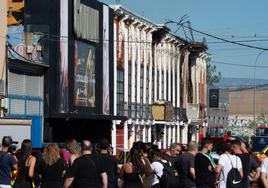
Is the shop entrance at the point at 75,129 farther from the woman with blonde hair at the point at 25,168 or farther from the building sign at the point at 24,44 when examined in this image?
the woman with blonde hair at the point at 25,168

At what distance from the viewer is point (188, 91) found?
7112cm

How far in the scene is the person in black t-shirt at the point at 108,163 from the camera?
45.5ft

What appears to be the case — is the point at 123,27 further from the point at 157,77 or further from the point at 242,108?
the point at 242,108

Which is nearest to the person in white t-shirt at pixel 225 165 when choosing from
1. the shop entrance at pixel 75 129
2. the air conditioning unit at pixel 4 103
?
the air conditioning unit at pixel 4 103

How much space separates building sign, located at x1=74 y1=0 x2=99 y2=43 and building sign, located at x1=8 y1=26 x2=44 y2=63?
3.20m

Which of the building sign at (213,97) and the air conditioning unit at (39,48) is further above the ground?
the air conditioning unit at (39,48)

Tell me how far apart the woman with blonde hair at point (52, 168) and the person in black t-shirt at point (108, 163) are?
2.37 feet

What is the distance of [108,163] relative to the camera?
14062mm

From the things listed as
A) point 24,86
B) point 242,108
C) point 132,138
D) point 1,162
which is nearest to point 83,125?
point 132,138

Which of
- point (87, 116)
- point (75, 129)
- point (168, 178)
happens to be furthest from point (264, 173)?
point (75, 129)

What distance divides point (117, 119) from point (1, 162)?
3405 centimetres

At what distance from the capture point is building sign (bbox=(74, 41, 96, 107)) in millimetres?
44000

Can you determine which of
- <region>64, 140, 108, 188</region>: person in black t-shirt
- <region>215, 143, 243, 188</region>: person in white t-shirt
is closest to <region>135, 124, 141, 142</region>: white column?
<region>215, 143, 243, 188</region>: person in white t-shirt

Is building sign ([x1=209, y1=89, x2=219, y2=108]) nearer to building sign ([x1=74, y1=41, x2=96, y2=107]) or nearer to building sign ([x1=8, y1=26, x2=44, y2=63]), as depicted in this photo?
building sign ([x1=74, y1=41, x2=96, y2=107])
